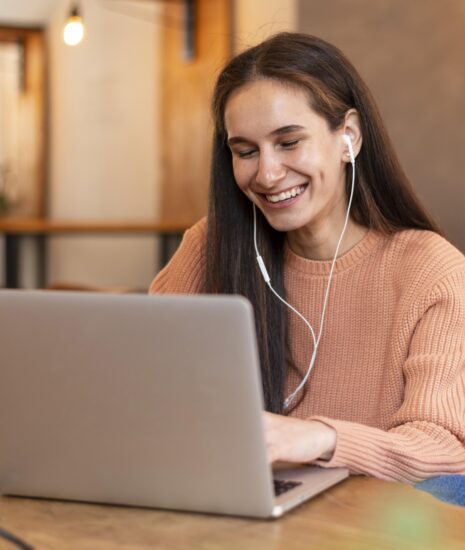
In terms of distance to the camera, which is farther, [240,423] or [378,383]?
[378,383]

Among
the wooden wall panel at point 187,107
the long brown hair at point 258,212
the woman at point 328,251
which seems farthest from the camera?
the wooden wall panel at point 187,107

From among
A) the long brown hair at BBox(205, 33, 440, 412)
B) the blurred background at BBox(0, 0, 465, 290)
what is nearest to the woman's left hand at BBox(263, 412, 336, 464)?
→ the long brown hair at BBox(205, 33, 440, 412)

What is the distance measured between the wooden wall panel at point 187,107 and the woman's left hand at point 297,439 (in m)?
5.25

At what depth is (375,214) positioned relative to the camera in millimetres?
1997

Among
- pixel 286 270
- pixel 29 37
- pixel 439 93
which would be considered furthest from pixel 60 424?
pixel 29 37

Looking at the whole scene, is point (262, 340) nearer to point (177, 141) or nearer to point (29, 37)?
point (177, 141)

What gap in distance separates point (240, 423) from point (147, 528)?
0.55 feet

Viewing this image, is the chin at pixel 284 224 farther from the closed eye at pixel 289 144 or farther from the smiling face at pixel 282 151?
the closed eye at pixel 289 144

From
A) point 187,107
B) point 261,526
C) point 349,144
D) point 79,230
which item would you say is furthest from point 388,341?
point 187,107

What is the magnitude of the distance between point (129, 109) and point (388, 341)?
6.98m

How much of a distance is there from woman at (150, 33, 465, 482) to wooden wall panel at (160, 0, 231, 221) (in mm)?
4576

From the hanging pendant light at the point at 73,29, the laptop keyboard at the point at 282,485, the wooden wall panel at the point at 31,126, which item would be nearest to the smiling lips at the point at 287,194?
the laptop keyboard at the point at 282,485

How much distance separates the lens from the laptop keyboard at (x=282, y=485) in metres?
1.27

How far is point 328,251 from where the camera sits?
6.71 ft
